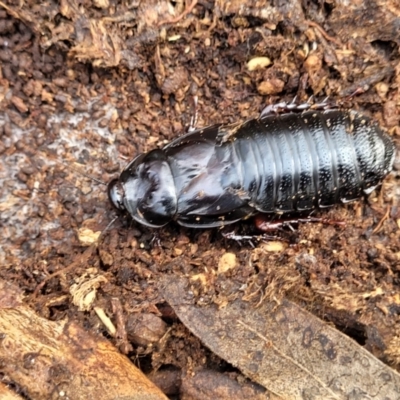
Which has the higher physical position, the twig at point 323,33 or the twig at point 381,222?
the twig at point 323,33

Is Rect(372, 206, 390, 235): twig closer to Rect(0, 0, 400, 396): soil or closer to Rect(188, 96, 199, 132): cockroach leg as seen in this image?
Rect(0, 0, 400, 396): soil

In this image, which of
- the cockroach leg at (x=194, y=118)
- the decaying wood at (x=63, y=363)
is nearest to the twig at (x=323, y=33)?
the cockroach leg at (x=194, y=118)

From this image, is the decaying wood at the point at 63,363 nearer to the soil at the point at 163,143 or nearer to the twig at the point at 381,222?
the soil at the point at 163,143

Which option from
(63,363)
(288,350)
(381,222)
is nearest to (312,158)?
(381,222)

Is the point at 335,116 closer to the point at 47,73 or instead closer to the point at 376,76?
the point at 376,76

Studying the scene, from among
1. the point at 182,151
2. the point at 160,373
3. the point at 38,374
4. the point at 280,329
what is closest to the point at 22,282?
the point at 38,374
